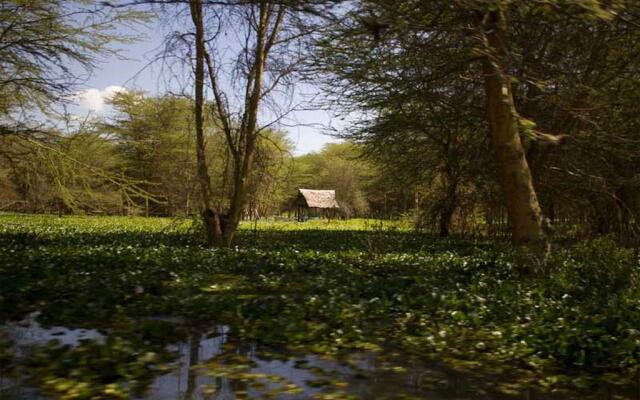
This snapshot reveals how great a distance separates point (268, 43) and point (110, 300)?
316 inches

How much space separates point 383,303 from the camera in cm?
679

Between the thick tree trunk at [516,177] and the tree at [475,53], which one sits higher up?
the tree at [475,53]

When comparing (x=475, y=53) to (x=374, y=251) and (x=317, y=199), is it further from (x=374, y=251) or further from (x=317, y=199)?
(x=317, y=199)

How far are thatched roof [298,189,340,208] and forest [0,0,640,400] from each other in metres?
30.1

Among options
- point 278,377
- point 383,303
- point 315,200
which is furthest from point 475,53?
point 315,200

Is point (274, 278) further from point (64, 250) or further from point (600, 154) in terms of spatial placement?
point (600, 154)

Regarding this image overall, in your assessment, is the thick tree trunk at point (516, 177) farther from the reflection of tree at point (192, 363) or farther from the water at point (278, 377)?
the reflection of tree at point (192, 363)

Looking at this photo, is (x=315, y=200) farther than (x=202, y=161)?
Yes

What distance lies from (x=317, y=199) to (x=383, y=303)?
4321 cm

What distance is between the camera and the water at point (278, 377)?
408cm

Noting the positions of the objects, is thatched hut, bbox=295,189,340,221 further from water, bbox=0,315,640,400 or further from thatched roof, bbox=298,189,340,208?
water, bbox=0,315,640,400

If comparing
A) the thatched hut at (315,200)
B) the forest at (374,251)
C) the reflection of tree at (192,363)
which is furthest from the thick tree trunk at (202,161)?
the thatched hut at (315,200)

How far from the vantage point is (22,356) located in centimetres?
466

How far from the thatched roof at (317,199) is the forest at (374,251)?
98.8ft
